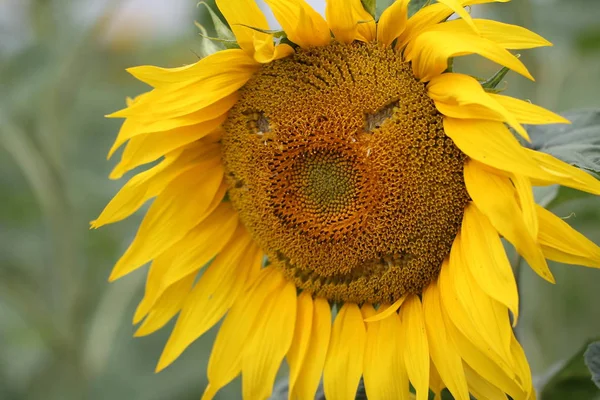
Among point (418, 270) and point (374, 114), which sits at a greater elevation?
point (374, 114)

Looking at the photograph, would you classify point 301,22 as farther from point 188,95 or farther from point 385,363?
point 385,363

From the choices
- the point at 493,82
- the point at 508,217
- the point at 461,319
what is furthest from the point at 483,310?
the point at 493,82

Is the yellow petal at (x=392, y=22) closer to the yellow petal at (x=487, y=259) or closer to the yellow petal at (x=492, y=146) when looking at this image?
the yellow petal at (x=492, y=146)

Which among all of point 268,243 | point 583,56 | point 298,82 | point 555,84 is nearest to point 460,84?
point 298,82

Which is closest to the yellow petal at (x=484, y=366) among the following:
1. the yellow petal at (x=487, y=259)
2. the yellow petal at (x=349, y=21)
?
the yellow petal at (x=487, y=259)

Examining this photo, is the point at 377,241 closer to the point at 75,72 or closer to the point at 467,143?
the point at 467,143
